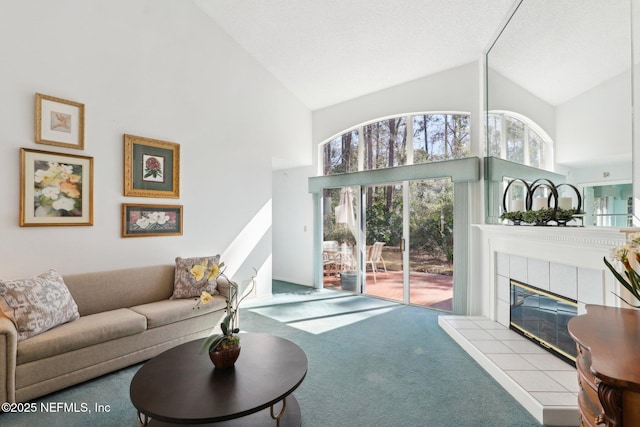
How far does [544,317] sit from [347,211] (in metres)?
3.24

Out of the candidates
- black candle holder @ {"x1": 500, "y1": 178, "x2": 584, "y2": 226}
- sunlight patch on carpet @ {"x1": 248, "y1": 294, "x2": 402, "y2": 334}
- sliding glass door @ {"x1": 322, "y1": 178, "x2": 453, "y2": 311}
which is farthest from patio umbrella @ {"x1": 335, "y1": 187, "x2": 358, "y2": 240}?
black candle holder @ {"x1": 500, "y1": 178, "x2": 584, "y2": 226}

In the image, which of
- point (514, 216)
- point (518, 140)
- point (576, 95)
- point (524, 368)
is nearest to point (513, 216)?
point (514, 216)

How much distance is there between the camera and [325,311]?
14.6 feet

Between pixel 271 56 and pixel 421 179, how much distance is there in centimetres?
291

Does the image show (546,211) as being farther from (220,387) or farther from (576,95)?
(220,387)

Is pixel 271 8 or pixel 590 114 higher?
pixel 271 8

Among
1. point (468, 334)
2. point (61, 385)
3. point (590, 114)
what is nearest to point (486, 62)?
point (590, 114)

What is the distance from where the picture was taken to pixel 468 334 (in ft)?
10.8

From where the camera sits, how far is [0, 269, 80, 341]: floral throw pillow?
2.34 m

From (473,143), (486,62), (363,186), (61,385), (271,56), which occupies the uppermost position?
(271,56)

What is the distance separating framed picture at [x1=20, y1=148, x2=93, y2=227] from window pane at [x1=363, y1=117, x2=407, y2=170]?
3842mm

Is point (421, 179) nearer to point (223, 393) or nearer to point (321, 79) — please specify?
point (321, 79)

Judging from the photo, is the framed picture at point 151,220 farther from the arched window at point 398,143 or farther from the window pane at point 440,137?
the window pane at point 440,137

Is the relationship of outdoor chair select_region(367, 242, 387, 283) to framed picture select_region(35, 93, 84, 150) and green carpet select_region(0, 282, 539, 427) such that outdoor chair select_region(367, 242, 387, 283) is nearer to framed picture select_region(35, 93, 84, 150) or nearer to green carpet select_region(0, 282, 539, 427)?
green carpet select_region(0, 282, 539, 427)
